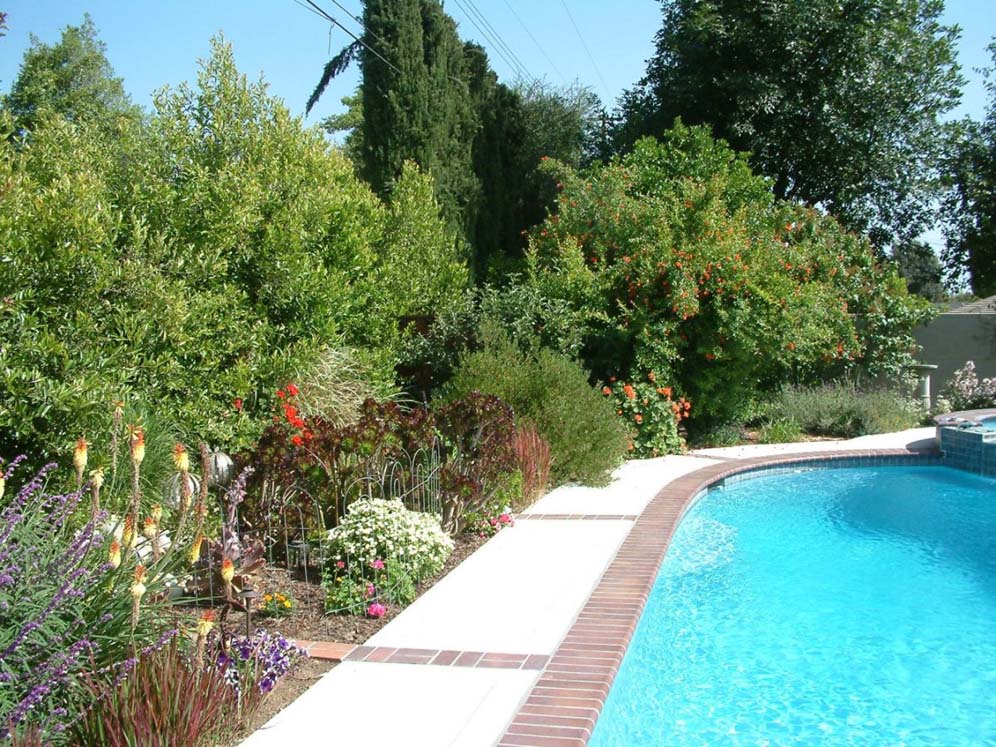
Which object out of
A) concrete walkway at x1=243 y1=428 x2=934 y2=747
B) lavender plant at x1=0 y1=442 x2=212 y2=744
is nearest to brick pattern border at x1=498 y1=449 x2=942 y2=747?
concrete walkway at x1=243 y1=428 x2=934 y2=747

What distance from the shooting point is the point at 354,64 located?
2339cm

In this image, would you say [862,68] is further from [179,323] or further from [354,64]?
[179,323]

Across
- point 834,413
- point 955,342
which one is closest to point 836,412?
point 834,413

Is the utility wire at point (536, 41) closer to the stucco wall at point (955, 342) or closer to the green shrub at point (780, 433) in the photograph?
the green shrub at point (780, 433)

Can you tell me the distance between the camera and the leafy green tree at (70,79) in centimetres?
2631

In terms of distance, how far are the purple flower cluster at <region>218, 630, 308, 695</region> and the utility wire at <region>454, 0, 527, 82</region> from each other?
14747 mm

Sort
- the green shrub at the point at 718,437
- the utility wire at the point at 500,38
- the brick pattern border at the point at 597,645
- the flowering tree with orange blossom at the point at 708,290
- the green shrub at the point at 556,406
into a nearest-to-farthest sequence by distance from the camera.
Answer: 1. the brick pattern border at the point at 597,645
2. the green shrub at the point at 556,406
3. the flowering tree with orange blossom at the point at 708,290
4. the green shrub at the point at 718,437
5. the utility wire at the point at 500,38

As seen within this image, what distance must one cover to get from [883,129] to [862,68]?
1.53m

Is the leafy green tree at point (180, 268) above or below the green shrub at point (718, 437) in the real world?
above

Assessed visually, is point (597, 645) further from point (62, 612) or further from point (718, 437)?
point (718, 437)

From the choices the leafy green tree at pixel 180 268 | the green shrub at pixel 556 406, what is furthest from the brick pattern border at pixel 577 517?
the leafy green tree at pixel 180 268

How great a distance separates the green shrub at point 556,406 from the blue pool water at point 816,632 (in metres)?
1.28

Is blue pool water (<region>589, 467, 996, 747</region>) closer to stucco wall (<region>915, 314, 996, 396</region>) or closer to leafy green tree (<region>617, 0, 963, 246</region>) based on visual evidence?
stucco wall (<region>915, 314, 996, 396</region>)

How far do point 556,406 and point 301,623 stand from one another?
5.05 metres
